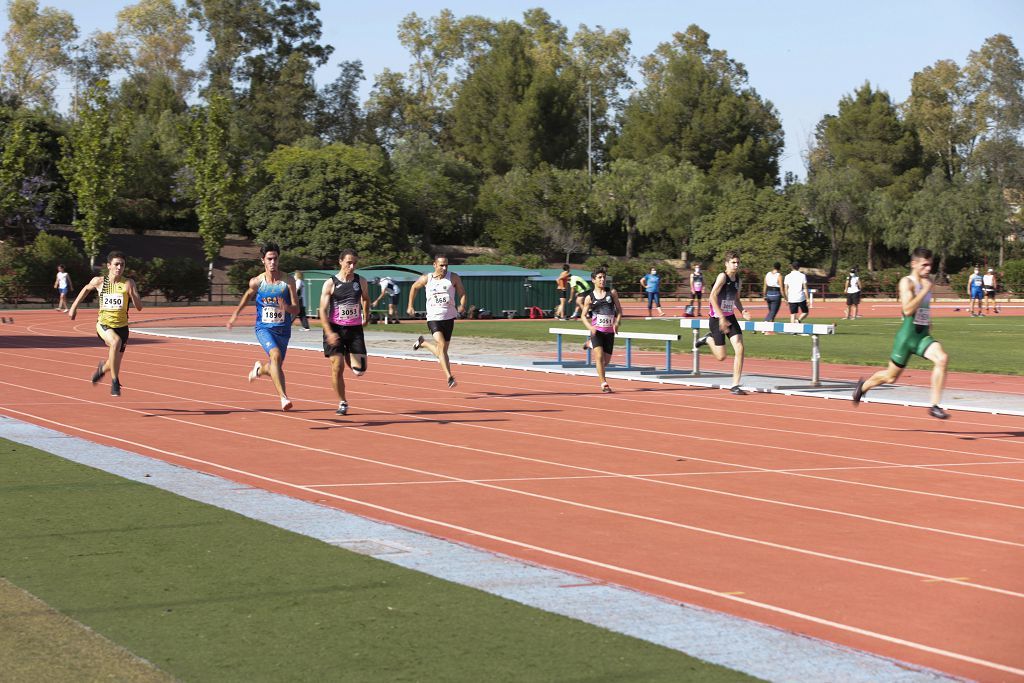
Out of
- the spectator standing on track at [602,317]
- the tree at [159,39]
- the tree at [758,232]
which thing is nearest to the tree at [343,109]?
the tree at [159,39]

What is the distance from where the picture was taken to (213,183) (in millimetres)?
69500

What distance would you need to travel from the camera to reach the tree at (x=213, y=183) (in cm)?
6825

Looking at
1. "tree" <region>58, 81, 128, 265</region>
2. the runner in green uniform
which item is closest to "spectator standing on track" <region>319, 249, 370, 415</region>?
the runner in green uniform

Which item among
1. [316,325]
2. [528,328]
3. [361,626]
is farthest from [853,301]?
[361,626]

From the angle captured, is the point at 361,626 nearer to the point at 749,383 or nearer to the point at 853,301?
the point at 749,383

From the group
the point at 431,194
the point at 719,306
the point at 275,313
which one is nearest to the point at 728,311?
the point at 719,306

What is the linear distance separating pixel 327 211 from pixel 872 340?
45050mm

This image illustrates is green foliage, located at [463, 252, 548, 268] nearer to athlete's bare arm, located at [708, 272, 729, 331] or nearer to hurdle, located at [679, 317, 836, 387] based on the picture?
hurdle, located at [679, 317, 836, 387]

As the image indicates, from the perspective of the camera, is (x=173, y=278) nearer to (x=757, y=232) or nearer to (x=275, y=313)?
(x=757, y=232)

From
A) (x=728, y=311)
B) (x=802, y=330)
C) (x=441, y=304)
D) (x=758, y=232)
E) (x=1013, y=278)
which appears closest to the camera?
(x=441, y=304)

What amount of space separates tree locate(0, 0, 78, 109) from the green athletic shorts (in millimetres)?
101521

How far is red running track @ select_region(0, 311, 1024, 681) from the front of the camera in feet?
22.4

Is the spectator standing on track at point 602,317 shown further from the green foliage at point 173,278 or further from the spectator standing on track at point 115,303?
the green foliage at point 173,278

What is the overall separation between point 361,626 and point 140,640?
37.3 inches
